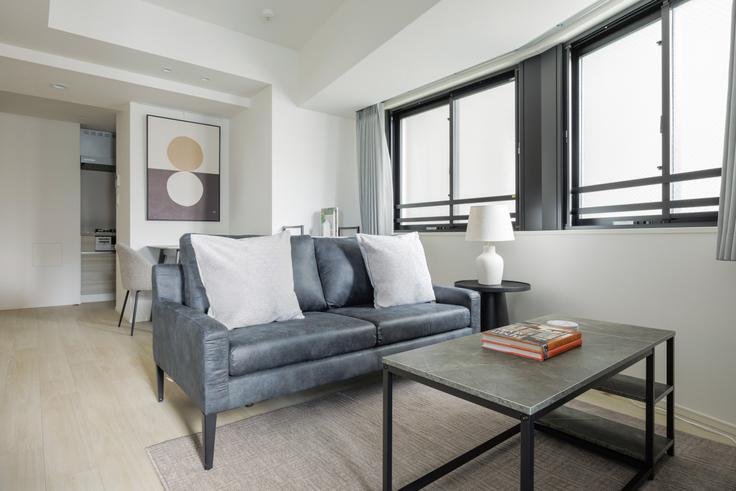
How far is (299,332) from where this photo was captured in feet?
6.21

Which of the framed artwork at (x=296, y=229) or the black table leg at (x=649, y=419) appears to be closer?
the black table leg at (x=649, y=419)

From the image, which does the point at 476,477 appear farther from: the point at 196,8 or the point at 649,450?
the point at 196,8

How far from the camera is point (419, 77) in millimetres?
3453

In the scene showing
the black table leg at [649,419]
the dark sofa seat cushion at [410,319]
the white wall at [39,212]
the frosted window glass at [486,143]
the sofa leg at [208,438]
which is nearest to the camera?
the black table leg at [649,419]

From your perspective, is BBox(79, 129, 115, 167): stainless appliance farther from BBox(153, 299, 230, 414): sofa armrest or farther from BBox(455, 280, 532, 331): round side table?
BBox(455, 280, 532, 331): round side table

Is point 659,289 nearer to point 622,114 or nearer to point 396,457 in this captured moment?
point 622,114

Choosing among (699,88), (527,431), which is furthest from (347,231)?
(527,431)

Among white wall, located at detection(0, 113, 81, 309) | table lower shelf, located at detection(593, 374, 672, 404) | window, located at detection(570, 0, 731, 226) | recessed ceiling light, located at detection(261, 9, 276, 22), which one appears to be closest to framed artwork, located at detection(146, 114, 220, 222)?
recessed ceiling light, located at detection(261, 9, 276, 22)

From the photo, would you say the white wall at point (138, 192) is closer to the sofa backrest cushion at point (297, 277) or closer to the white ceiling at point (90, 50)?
the white ceiling at point (90, 50)

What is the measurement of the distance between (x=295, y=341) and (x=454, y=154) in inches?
101

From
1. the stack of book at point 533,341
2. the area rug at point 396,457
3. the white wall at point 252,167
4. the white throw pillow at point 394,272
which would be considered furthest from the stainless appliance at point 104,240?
the stack of book at point 533,341

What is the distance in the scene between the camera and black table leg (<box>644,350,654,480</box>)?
4.74 ft

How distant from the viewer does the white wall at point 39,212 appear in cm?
497

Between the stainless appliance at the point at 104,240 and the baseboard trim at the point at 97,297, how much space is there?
0.63 meters
